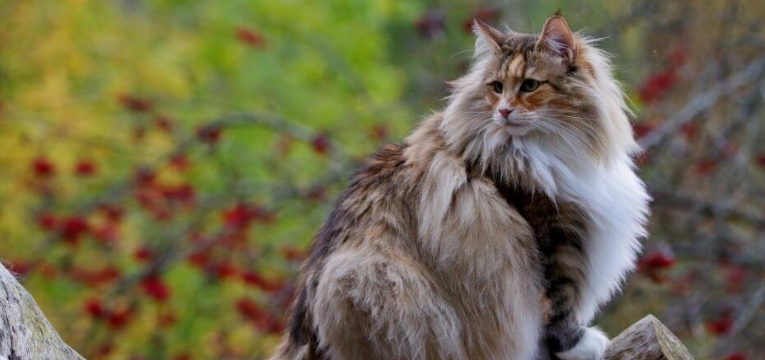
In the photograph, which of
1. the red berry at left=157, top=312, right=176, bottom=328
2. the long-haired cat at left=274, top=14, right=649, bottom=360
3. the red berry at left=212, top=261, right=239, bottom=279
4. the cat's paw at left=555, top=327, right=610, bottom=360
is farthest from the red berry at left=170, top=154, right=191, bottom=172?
the cat's paw at left=555, top=327, right=610, bottom=360

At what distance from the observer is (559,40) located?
11.5 feet

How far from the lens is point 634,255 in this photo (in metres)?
3.79

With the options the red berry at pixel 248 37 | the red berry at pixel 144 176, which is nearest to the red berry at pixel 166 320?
the red berry at pixel 144 176

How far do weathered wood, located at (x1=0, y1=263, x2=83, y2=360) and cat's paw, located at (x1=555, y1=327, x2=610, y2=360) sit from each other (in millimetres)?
1661

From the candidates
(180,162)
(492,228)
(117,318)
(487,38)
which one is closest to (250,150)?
(180,162)

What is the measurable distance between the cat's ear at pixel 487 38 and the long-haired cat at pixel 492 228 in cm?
1

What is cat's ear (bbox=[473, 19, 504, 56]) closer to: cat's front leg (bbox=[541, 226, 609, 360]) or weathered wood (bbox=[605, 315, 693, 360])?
cat's front leg (bbox=[541, 226, 609, 360])

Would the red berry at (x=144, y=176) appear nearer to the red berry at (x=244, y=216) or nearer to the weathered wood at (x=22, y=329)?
the red berry at (x=244, y=216)

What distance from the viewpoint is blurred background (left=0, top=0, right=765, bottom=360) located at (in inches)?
245

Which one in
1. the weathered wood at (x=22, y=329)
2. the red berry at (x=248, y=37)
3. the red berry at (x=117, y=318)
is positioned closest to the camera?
the weathered wood at (x=22, y=329)

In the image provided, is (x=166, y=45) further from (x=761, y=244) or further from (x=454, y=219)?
(x=454, y=219)

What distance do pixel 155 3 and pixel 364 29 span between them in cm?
207

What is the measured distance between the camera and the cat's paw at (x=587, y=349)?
3.45 m

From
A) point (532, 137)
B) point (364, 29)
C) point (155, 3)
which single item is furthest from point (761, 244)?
point (155, 3)
